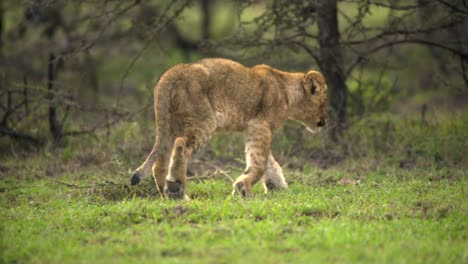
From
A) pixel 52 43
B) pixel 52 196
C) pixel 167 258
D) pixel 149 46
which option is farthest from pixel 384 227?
pixel 52 43

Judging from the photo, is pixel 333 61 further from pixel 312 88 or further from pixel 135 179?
pixel 135 179

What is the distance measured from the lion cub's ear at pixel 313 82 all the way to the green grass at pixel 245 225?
3.67ft

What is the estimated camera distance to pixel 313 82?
8250mm

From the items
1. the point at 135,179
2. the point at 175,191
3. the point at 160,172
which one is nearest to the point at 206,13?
the point at 160,172

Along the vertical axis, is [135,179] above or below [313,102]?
below

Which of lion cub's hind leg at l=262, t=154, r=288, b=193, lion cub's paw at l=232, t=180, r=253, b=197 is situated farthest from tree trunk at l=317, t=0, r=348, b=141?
lion cub's paw at l=232, t=180, r=253, b=197

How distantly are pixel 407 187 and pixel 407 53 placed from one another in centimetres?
1155

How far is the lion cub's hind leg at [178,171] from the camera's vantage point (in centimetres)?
680

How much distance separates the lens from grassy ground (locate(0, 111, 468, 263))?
523cm

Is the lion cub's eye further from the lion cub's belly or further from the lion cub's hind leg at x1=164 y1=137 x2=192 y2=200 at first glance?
the lion cub's hind leg at x1=164 y1=137 x2=192 y2=200

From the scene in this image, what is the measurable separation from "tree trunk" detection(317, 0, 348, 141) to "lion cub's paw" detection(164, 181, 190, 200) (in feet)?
12.5

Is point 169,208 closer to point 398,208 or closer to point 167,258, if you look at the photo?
point 167,258

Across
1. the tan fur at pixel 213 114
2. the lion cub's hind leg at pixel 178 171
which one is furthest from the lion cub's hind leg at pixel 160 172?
the lion cub's hind leg at pixel 178 171

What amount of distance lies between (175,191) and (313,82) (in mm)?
2289
